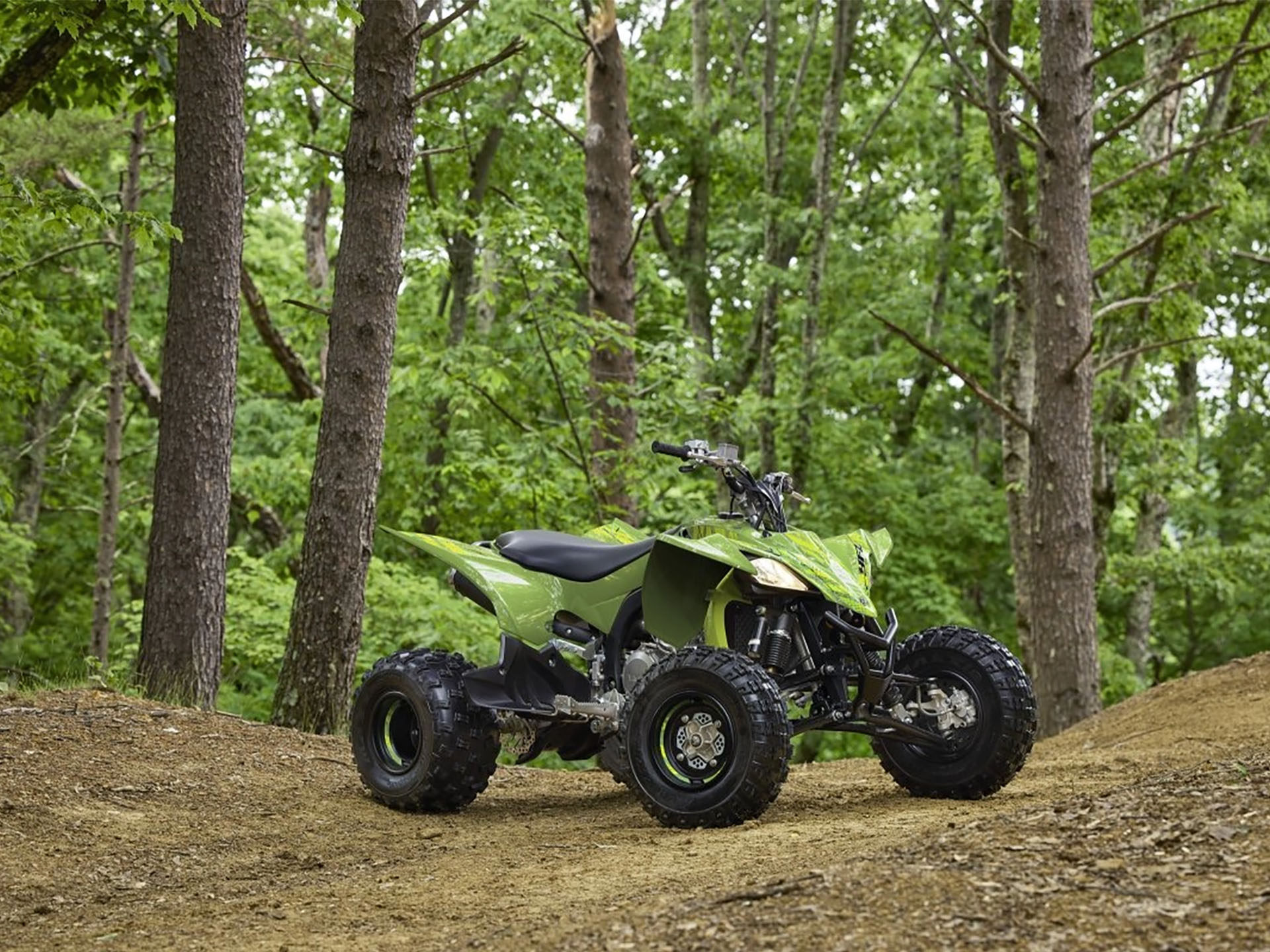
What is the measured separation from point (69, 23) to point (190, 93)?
5.00 feet

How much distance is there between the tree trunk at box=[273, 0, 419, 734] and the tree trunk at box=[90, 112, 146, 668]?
6502 millimetres

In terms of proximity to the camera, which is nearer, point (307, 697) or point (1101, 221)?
point (307, 697)

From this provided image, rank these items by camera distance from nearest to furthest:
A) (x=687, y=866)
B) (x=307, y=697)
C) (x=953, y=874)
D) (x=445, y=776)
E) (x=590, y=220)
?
(x=953, y=874) < (x=687, y=866) < (x=445, y=776) < (x=307, y=697) < (x=590, y=220)

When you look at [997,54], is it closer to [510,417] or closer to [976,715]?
[510,417]

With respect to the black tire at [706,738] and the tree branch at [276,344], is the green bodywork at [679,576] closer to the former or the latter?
the black tire at [706,738]

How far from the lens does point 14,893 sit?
519 centimetres

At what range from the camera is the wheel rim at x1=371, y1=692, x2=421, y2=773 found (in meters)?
7.05

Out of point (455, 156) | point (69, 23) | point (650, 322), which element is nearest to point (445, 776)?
point (69, 23)

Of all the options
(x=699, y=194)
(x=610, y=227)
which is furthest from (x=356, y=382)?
(x=699, y=194)

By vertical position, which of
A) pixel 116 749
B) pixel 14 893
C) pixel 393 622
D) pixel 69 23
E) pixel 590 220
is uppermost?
pixel 590 220

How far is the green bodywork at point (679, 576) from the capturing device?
19.7 feet

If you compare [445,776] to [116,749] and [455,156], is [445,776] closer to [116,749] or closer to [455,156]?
[116,749]

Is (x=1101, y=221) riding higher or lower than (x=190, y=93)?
higher

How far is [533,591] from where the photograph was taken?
681 centimetres
